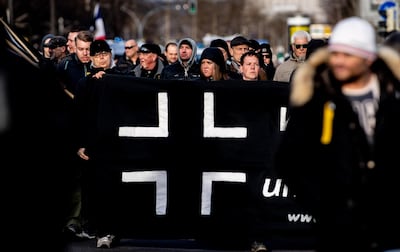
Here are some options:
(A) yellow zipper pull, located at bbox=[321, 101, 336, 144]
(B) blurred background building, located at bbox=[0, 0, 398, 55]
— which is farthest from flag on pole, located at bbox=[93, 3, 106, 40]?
(A) yellow zipper pull, located at bbox=[321, 101, 336, 144]

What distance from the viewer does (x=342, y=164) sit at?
5.41 m

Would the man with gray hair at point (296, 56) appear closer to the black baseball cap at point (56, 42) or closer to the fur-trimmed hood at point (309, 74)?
the black baseball cap at point (56, 42)

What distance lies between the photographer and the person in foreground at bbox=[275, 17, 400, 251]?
538 cm

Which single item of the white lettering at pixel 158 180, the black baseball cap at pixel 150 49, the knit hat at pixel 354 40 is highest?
the knit hat at pixel 354 40

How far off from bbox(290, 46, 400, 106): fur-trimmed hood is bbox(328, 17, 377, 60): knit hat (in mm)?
77

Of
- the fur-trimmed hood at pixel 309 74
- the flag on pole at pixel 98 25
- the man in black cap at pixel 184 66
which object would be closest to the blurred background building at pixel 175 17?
the flag on pole at pixel 98 25

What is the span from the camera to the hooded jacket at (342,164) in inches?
212

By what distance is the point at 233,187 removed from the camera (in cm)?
1039

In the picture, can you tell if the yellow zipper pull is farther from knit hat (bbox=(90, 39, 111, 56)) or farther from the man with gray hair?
the man with gray hair

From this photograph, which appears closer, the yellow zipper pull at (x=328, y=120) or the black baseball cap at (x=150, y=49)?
the yellow zipper pull at (x=328, y=120)

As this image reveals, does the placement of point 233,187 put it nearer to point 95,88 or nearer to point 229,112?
point 229,112

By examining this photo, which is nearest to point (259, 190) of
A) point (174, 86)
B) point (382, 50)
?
point (174, 86)

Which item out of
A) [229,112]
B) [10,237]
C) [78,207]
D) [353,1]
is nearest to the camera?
[10,237]

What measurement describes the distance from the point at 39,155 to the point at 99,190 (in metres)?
5.91
